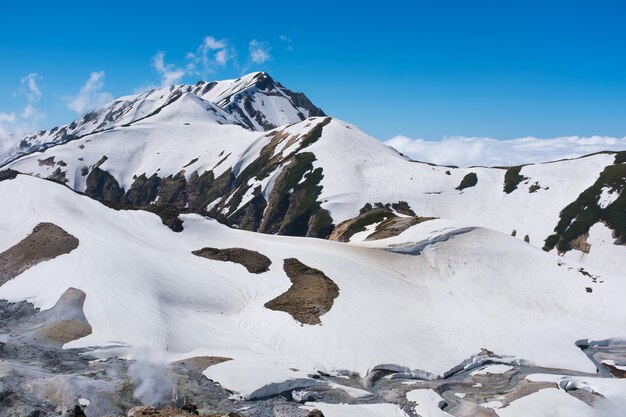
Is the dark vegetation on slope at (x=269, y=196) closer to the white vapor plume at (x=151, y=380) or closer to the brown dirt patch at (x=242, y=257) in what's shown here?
the brown dirt patch at (x=242, y=257)

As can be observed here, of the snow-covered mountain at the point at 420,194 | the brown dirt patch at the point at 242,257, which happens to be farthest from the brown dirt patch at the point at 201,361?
the snow-covered mountain at the point at 420,194

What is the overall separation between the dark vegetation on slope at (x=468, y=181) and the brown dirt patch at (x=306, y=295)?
93687 mm

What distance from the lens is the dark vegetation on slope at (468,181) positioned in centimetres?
14662

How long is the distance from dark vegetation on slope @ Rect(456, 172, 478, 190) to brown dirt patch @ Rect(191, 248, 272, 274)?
3672 inches

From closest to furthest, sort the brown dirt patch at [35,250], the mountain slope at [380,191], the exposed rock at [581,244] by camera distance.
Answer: the brown dirt patch at [35,250] → the exposed rock at [581,244] → the mountain slope at [380,191]

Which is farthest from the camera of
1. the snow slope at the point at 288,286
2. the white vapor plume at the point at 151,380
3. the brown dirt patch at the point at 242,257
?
the brown dirt patch at the point at 242,257

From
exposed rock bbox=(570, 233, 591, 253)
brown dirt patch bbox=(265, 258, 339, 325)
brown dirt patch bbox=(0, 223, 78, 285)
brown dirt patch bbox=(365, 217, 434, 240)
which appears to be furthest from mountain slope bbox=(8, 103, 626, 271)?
brown dirt patch bbox=(265, 258, 339, 325)

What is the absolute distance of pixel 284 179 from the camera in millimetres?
160250

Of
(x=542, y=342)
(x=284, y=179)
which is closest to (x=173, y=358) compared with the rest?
(x=542, y=342)

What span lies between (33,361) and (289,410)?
20008mm

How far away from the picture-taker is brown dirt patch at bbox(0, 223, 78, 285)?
185 feet

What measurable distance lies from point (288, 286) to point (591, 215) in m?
94.0

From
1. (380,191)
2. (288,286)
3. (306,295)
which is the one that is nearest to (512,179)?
(380,191)

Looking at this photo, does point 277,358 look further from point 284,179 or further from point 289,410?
point 284,179
